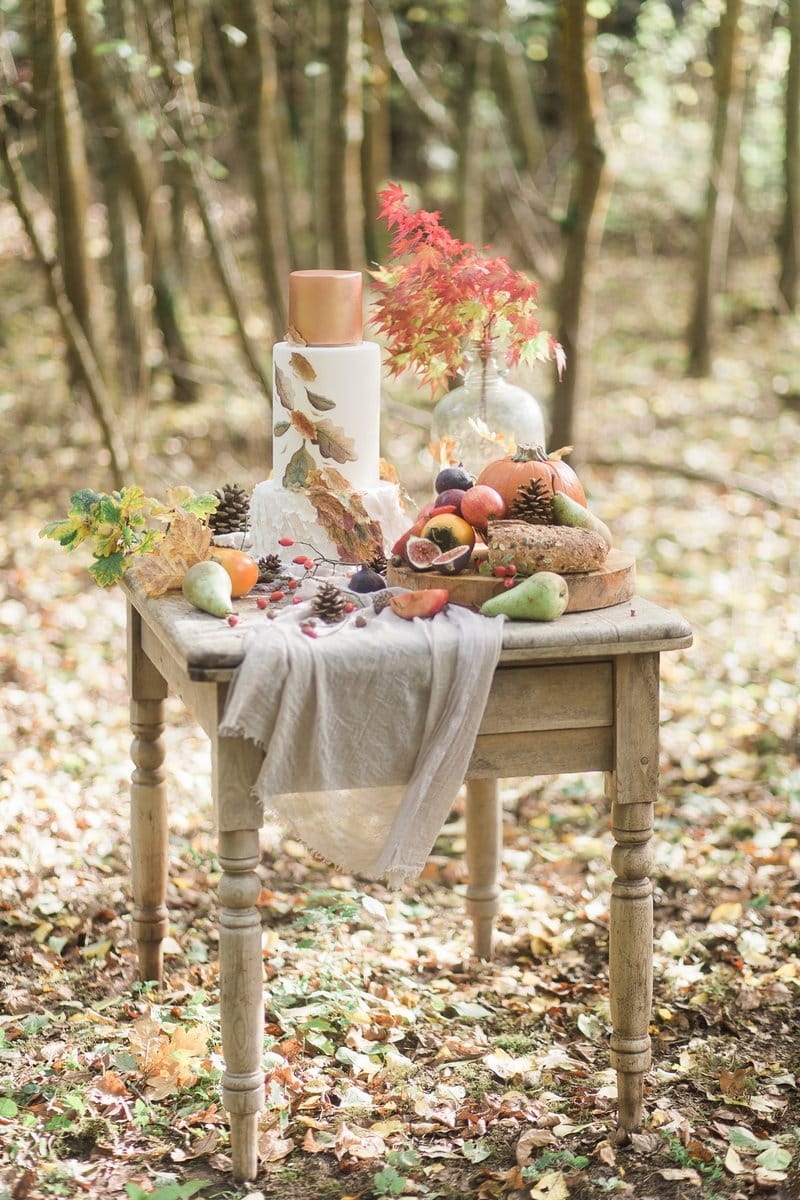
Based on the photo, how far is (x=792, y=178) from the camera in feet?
38.2

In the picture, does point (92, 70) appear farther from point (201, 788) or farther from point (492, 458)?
point (492, 458)

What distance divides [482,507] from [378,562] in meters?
0.33

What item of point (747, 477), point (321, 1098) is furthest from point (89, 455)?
point (321, 1098)

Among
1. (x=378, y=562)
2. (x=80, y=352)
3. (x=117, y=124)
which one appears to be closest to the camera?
(x=378, y=562)

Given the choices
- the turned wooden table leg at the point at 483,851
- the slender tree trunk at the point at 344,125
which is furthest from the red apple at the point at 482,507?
the slender tree trunk at the point at 344,125

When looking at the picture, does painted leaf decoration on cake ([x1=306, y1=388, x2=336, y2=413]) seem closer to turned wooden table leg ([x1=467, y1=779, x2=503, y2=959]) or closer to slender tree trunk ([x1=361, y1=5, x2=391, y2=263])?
turned wooden table leg ([x1=467, y1=779, x2=503, y2=959])

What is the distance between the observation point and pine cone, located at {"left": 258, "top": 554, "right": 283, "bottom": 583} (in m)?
3.10

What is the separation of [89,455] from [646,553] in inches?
135

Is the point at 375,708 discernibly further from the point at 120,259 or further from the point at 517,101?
the point at 517,101

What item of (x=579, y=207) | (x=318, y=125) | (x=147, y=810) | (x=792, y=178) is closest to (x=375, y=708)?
(x=147, y=810)

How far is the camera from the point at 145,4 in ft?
20.5

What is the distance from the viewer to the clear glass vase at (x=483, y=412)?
3.42 meters

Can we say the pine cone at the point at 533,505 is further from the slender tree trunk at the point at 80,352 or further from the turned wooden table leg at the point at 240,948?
the slender tree trunk at the point at 80,352

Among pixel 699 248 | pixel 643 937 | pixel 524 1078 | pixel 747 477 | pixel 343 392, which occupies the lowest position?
pixel 524 1078
